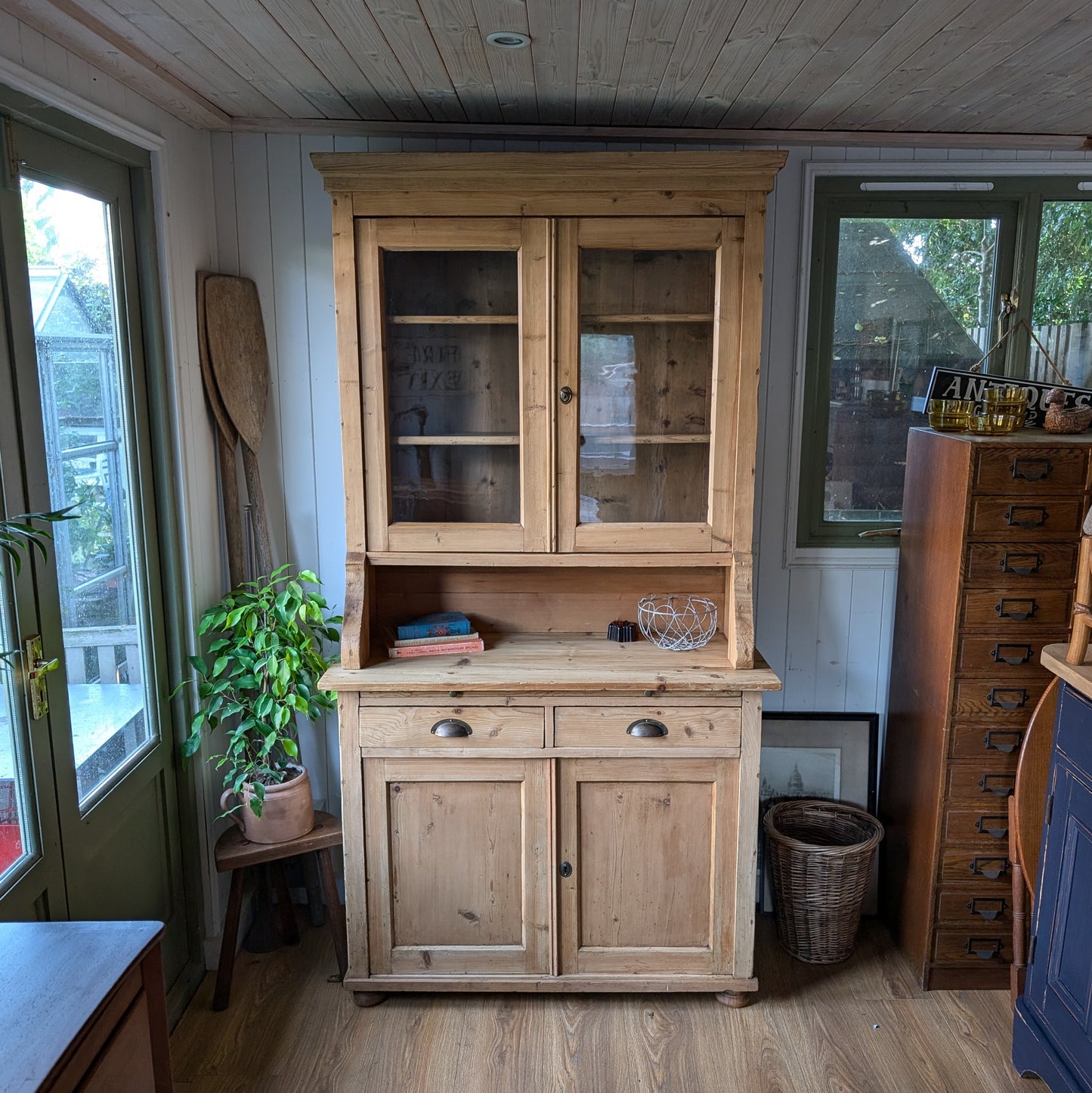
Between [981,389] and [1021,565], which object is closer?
[1021,565]

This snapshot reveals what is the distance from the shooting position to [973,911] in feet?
8.29

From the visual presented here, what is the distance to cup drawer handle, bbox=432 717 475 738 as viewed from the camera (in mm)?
2342

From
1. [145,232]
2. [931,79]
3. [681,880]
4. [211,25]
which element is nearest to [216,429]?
[145,232]

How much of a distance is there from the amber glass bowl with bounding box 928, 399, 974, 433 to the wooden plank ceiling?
712mm

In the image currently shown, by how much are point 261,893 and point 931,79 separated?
2.69m

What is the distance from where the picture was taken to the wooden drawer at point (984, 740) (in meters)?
2.45

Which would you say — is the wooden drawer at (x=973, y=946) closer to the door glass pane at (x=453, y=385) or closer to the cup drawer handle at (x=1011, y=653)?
the cup drawer handle at (x=1011, y=653)

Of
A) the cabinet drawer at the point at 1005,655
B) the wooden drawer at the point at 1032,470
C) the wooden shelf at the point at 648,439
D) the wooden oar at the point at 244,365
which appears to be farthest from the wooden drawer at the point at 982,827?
the wooden oar at the point at 244,365

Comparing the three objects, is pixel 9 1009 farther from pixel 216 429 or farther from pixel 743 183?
pixel 743 183

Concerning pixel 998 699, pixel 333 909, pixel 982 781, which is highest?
pixel 998 699

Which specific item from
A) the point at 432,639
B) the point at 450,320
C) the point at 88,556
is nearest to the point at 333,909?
the point at 432,639

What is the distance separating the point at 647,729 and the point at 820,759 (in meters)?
0.83

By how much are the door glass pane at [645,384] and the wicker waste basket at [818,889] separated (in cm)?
99

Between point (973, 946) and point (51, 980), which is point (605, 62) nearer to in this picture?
point (51, 980)
